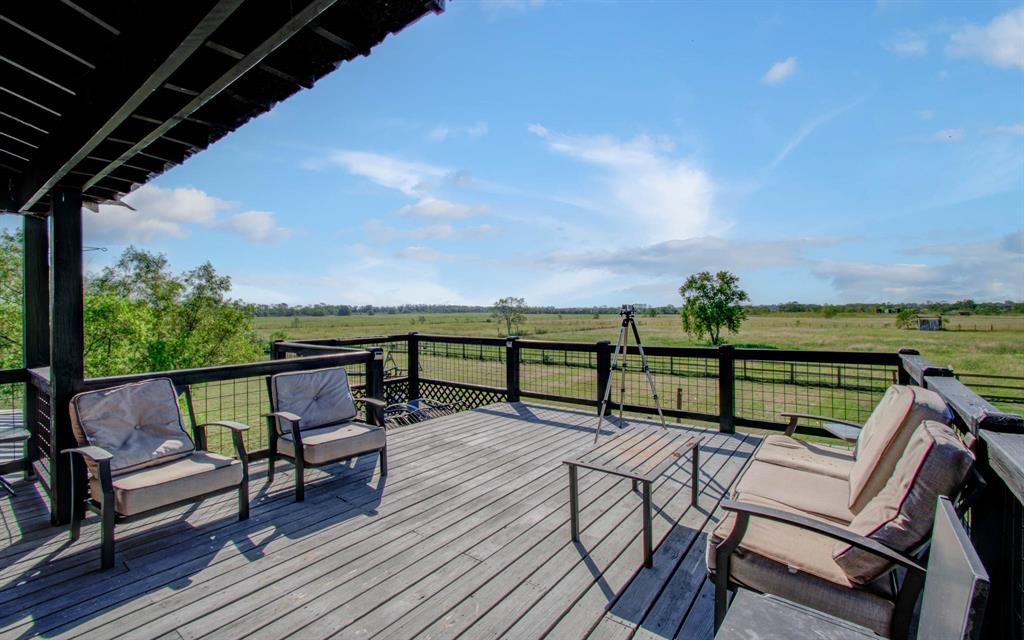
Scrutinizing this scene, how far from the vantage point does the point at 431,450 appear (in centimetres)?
447

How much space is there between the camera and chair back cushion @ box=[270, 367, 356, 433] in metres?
3.86

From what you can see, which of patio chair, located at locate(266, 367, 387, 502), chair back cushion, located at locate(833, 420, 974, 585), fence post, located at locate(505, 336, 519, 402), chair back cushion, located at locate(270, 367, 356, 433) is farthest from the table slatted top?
fence post, located at locate(505, 336, 519, 402)

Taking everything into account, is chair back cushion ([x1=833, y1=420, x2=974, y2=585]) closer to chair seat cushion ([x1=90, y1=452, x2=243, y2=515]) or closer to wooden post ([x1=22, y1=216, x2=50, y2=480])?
chair seat cushion ([x1=90, y1=452, x2=243, y2=515])

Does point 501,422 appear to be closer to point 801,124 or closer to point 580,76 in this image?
point 580,76

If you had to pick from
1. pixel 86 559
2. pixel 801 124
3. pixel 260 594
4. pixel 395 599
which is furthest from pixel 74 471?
pixel 801 124

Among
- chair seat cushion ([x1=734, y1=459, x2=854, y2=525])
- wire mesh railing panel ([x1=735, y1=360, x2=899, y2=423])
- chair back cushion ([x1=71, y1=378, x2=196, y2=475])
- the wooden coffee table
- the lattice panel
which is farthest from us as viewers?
the lattice panel

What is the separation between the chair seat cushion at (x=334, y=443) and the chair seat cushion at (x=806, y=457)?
2.89m

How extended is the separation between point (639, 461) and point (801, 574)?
109cm

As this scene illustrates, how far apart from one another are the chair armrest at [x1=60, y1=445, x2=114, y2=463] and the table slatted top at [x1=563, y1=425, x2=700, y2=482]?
2.68 meters

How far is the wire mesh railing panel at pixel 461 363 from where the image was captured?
720 cm

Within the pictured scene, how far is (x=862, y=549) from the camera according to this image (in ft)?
4.81

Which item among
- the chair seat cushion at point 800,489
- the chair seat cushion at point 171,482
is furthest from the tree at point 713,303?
the chair seat cushion at point 171,482

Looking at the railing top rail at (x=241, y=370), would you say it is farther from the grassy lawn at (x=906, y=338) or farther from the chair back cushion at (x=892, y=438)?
the grassy lawn at (x=906, y=338)

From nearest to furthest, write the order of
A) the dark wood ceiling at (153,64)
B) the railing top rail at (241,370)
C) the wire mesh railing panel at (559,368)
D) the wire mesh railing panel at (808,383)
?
the dark wood ceiling at (153,64) < the railing top rail at (241,370) < the wire mesh railing panel at (808,383) < the wire mesh railing panel at (559,368)
